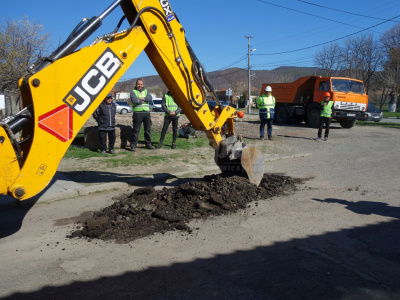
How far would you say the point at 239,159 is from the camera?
237 inches

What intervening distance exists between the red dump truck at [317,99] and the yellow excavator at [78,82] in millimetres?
14208

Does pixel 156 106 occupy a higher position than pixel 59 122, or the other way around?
pixel 156 106

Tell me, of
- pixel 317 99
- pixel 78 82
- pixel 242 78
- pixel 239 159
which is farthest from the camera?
pixel 242 78

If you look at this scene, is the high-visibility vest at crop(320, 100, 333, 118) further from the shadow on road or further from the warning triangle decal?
the warning triangle decal

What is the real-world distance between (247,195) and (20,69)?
1385 centimetres

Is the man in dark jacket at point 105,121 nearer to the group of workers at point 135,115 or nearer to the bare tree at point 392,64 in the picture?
the group of workers at point 135,115

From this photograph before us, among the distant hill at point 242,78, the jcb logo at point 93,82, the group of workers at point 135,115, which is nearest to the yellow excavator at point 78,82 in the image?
the jcb logo at point 93,82

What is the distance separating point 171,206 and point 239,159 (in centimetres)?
152

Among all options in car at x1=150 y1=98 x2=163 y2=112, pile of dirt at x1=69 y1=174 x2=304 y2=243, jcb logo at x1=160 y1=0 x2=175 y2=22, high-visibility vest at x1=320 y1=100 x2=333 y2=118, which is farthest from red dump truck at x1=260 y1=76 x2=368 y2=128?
car at x1=150 y1=98 x2=163 y2=112

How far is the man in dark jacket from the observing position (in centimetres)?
945

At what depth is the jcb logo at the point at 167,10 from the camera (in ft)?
16.2

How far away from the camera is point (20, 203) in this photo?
18.8 ft

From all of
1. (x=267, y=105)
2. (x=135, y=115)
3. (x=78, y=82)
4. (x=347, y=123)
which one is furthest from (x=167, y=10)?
(x=347, y=123)

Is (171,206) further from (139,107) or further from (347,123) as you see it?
(347,123)
